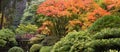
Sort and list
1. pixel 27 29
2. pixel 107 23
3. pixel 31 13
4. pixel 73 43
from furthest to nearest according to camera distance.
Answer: pixel 31 13 → pixel 27 29 → pixel 107 23 → pixel 73 43

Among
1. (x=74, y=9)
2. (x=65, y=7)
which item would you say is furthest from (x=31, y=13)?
(x=74, y=9)

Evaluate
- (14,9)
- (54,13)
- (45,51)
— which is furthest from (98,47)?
(14,9)

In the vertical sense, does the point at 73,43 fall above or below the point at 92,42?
below

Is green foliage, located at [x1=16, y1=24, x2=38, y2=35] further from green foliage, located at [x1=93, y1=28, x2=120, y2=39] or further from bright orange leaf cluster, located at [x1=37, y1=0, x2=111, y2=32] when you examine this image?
green foliage, located at [x1=93, y1=28, x2=120, y2=39]

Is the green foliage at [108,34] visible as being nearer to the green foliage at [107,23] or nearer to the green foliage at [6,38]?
the green foliage at [107,23]

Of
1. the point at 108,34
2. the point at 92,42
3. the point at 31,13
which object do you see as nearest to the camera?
the point at 92,42

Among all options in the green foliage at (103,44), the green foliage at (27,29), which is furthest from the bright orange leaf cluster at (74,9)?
the green foliage at (27,29)

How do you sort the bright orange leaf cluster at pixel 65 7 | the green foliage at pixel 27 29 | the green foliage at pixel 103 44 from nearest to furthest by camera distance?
the green foliage at pixel 103 44
the bright orange leaf cluster at pixel 65 7
the green foliage at pixel 27 29

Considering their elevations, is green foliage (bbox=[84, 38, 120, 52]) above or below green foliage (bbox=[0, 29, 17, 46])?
above

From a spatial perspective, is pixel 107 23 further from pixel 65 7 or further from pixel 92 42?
pixel 65 7

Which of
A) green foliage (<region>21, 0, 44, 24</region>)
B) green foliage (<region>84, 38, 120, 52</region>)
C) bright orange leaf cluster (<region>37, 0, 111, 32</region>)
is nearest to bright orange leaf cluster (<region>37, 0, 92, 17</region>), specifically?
bright orange leaf cluster (<region>37, 0, 111, 32</region>)

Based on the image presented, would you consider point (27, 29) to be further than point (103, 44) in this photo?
Yes

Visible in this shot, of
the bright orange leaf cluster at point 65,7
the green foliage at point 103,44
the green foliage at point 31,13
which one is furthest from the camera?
the green foliage at point 31,13

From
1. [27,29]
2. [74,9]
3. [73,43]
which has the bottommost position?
[27,29]
